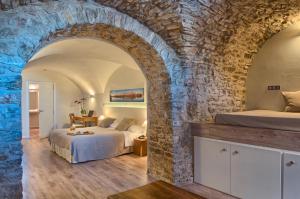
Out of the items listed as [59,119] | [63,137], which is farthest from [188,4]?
[59,119]

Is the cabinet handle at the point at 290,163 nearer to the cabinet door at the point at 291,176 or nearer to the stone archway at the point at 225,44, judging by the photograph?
the cabinet door at the point at 291,176

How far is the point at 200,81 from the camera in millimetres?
→ 4051

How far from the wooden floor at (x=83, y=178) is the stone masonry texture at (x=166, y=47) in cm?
49

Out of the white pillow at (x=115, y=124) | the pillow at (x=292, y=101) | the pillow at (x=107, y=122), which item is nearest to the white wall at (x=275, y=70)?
the pillow at (x=292, y=101)

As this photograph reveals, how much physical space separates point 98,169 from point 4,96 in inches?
101

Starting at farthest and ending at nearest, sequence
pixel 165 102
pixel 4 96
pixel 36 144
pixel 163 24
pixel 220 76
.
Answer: pixel 36 144 < pixel 220 76 < pixel 165 102 < pixel 163 24 < pixel 4 96

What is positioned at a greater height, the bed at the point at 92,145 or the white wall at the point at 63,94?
the white wall at the point at 63,94

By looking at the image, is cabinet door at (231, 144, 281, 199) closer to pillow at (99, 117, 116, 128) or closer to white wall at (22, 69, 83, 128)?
pillow at (99, 117, 116, 128)

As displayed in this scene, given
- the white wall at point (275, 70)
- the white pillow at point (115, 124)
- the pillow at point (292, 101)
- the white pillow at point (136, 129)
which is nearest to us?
the pillow at point (292, 101)

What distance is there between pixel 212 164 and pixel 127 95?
3958mm

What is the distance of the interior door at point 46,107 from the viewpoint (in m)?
8.87

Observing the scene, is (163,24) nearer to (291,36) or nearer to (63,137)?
(291,36)

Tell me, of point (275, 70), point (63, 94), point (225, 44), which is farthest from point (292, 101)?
point (63, 94)

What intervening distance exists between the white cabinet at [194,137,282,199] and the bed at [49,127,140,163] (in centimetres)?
235
